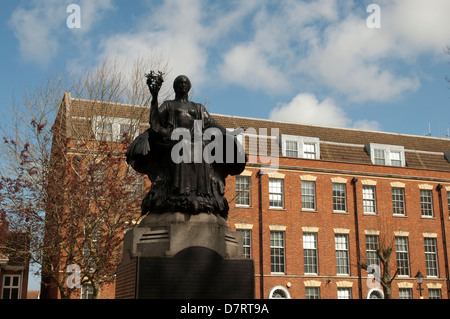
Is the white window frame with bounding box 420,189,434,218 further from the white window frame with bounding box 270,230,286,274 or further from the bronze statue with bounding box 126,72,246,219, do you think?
the bronze statue with bounding box 126,72,246,219

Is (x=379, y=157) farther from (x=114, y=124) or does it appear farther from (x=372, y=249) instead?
(x=114, y=124)

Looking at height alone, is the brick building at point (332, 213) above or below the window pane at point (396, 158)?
below

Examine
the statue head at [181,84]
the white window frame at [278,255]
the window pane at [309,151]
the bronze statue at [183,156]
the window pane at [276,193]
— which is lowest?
the bronze statue at [183,156]

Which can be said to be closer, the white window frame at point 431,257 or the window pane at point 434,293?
the window pane at point 434,293

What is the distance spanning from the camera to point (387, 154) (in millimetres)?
36781

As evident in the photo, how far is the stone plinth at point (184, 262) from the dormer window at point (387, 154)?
30.6 metres

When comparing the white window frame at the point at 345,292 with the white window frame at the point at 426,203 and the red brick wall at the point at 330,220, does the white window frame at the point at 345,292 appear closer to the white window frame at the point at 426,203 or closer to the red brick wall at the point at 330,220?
the red brick wall at the point at 330,220

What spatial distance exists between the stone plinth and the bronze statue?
250 millimetres

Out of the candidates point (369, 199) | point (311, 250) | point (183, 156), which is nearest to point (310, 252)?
point (311, 250)

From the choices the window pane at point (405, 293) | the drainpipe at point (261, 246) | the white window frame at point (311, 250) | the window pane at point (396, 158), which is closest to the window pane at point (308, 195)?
the white window frame at point (311, 250)

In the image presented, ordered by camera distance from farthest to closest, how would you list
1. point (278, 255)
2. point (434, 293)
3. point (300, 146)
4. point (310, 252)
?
1. point (300, 146)
2. point (434, 293)
3. point (310, 252)
4. point (278, 255)

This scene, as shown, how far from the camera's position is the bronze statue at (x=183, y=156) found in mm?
7859

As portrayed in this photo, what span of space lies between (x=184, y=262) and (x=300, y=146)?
92.3 feet

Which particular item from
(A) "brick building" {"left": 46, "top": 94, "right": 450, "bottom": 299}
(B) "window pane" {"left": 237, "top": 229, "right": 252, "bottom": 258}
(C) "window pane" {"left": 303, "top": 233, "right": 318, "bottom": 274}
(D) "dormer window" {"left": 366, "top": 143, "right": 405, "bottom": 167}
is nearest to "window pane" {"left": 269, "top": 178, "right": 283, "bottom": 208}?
(A) "brick building" {"left": 46, "top": 94, "right": 450, "bottom": 299}
